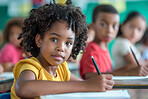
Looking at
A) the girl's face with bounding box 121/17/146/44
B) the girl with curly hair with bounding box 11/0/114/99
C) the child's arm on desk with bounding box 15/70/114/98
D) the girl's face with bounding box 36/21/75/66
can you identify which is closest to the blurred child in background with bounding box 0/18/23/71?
the girl's face with bounding box 121/17/146/44

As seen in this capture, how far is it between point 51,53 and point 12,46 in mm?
1654

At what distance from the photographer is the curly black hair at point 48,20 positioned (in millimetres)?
934

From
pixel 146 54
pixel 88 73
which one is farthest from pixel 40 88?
pixel 146 54

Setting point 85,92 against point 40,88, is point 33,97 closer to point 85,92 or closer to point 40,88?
point 40,88

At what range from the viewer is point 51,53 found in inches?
35.0

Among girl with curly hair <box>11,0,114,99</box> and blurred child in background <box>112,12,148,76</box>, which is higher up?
girl with curly hair <box>11,0,114,99</box>

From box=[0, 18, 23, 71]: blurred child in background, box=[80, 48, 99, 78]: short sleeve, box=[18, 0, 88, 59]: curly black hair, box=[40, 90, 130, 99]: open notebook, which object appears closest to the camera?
box=[40, 90, 130, 99]: open notebook

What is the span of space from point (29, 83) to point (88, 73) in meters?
0.80

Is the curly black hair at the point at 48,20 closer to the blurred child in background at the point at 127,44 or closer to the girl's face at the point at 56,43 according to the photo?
the girl's face at the point at 56,43

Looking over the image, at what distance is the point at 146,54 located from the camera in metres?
3.38

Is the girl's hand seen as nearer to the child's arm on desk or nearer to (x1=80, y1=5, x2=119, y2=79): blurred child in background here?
the child's arm on desk

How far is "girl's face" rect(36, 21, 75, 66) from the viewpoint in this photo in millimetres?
882

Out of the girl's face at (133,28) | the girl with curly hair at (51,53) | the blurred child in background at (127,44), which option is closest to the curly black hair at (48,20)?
the girl with curly hair at (51,53)

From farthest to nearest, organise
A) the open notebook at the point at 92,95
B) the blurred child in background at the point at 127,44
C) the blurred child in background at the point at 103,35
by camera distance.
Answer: the blurred child in background at the point at 127,44 < the blurred child in background at the point at 103,35 < the open notebook at the point at 92,95
